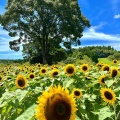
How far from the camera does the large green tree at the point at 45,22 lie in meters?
37.7

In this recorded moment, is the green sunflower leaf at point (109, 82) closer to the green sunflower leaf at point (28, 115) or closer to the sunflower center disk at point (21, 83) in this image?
the sunflower center disk at point (21, 83)

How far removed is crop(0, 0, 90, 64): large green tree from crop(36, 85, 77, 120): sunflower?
35.4 meters

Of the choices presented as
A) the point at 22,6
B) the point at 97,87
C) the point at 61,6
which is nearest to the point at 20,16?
the point at 22,6

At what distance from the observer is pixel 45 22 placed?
3994cm

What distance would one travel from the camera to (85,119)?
123 inches

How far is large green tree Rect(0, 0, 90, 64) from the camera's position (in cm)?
3766

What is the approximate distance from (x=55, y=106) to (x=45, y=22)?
38509mm

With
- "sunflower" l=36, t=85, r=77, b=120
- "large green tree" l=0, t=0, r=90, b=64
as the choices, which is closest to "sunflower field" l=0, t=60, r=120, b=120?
"sunflower" l=36, t=85, r=77, b=120

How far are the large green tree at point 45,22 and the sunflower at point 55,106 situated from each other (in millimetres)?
35389

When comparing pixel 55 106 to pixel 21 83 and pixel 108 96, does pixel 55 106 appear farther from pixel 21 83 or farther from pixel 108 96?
pixel 21 83

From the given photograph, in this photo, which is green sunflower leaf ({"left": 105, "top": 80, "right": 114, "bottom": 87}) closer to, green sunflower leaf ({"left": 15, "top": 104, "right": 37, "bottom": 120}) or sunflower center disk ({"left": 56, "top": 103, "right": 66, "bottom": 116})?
green sunflower leaf ({"left": 15, "top": 104, "right": 37, "bottom": 120})

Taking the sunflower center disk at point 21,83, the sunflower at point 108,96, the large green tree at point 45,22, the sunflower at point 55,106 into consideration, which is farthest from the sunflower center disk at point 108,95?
the large green tree at point 45,22

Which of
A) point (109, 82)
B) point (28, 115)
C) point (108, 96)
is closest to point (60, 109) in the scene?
point (28, 115)

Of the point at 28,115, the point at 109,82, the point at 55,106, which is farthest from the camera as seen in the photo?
the point at 109,82
